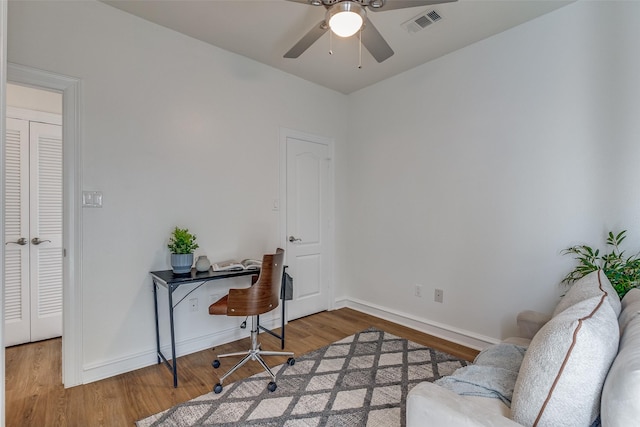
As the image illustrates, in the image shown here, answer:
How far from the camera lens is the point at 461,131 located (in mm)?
2957

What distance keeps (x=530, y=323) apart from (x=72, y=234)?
321 cm

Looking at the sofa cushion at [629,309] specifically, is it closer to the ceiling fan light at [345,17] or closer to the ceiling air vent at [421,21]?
the ceiling fan light at [345,17]

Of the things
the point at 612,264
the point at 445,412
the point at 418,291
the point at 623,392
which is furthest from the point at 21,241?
the point at 612,264

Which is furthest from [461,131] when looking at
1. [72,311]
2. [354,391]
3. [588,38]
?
[72,311]

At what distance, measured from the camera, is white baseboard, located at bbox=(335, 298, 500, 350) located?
2.82 metres

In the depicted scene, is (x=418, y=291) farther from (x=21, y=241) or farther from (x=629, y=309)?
(x=21, y=241)

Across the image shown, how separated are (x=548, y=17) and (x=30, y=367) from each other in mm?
4914

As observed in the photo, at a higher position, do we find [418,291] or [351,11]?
[351,11]

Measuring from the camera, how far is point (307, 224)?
3707 mm

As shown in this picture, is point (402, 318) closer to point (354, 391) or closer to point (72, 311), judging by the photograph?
point (354, 391)

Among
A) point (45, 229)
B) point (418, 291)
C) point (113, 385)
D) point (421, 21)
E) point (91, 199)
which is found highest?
point (421, 21)

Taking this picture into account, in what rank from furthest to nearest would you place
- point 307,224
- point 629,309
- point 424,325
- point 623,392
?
point 307,224
point 424,325
point 629,309
point 623,392

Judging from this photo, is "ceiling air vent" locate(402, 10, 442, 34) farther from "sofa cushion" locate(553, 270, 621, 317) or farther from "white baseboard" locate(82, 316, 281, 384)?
"white baseboard" locate(82, 316, 281, 384)

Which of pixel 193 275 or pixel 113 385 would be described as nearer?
pixel 113 385
